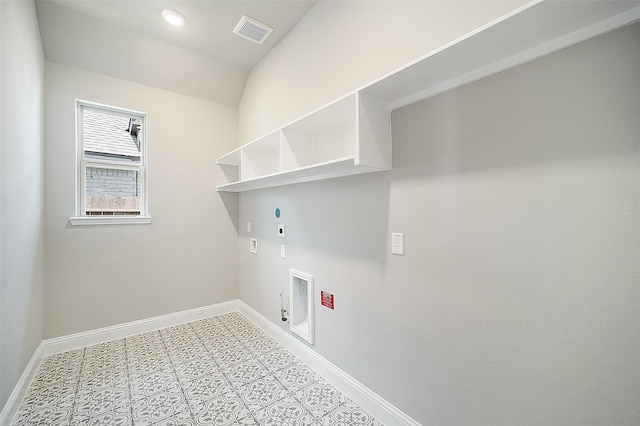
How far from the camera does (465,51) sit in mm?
1089

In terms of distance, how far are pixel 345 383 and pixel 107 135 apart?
3485 millimetres

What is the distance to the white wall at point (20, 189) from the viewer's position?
5.37ft

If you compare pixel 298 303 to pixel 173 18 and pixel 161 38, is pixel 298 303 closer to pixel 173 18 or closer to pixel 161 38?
pixel 173 18

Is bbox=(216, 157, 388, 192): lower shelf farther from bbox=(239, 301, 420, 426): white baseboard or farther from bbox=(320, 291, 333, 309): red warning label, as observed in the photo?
bbox=(239, 301, 420, 426): white baseboard

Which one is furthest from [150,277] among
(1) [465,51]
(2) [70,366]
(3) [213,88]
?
(1) [465,51]

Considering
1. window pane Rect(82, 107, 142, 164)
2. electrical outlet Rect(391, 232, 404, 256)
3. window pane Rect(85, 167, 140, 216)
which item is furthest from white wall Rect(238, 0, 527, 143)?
window pane Rect(85, 167, 140, 216)

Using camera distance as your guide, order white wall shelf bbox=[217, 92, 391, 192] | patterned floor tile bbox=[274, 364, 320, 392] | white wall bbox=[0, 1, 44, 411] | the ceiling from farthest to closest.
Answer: the ceiling
patterned floor tile bbox=[274, 364, 320, 392]
white wall bbox=[0, 1, 44, 411]
white wall shelf bbox=[217, 92, 391, 192]

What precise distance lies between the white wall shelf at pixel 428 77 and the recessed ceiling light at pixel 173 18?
4.42ft

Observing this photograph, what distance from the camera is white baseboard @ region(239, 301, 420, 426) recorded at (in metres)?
1.64

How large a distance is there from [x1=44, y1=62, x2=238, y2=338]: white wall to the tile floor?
19.6 inches

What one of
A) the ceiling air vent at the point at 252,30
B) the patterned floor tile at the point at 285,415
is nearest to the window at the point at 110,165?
the ceiling air vent at the point at 252,30

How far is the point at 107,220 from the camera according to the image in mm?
2820

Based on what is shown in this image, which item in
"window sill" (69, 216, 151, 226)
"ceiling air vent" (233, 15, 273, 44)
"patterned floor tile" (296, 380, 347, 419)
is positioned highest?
"ceiling air vent" (233, 15, 273, 44)

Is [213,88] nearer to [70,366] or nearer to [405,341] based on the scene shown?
[70,366]
